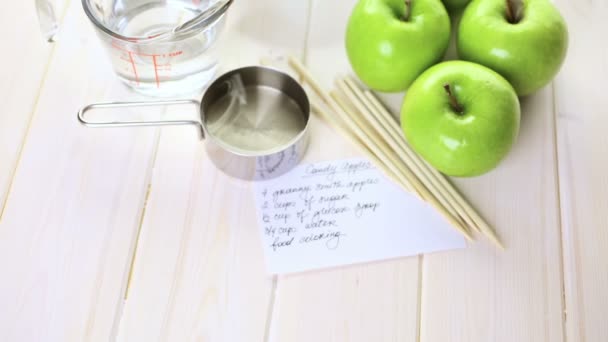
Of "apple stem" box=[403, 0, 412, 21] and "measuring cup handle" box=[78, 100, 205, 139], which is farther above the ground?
"apple stem" box=[403, 0, 412, 21]

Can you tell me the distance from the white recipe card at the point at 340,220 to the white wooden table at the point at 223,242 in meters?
0.01

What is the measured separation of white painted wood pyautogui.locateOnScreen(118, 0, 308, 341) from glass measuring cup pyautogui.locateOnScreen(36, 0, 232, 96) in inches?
1.9

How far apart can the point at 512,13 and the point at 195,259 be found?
16.0 inches

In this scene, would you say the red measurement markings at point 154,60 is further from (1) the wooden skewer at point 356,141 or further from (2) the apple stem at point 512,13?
(2) the apple stem at point 512,13

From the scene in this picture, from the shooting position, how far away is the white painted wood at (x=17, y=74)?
686mm

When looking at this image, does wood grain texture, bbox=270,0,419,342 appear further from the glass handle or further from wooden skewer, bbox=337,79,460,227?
the glass handle

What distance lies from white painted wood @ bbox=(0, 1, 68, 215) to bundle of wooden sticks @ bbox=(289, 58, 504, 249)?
29 cm

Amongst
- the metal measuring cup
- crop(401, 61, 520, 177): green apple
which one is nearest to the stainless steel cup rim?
the metal measuring cup

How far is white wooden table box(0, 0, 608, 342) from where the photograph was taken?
59 centimetres

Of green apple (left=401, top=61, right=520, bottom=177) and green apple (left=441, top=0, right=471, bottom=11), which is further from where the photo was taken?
green apple (left=441, top=0, right=471, bottom=11)

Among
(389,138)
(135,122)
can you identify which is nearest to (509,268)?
(389,138)

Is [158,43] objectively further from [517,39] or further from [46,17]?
[517,39]

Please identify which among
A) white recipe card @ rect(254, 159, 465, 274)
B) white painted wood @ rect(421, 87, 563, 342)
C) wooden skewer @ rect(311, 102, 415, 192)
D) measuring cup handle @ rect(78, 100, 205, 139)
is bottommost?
white painted wood @ rect(421, 87, 563, 342)

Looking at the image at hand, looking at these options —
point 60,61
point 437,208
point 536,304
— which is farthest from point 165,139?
point 536,304
